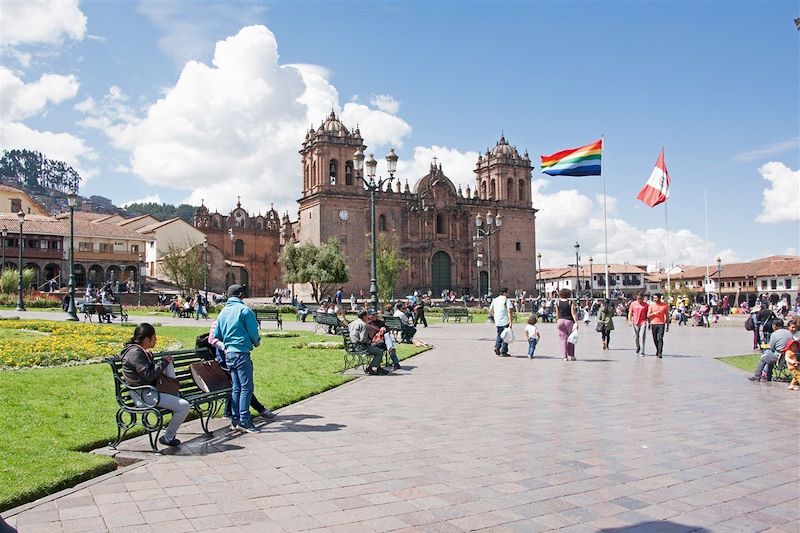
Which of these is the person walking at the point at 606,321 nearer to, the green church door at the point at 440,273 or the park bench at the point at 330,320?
the park bench at the point at 330,320

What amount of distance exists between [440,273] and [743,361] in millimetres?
49054

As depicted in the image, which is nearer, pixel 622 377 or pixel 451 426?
pixel 451 426

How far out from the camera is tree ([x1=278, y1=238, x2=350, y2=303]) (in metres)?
48.5

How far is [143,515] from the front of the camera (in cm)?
459

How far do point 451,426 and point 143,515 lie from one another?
3891mm

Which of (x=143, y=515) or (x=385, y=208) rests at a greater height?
(x=385, y=208)

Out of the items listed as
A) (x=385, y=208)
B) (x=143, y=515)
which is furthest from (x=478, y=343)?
(x=385, y=208)

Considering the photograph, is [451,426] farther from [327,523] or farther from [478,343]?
[478,343]

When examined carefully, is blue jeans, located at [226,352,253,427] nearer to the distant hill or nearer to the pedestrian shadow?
the pedestrian shadow

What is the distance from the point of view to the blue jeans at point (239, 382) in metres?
7.47

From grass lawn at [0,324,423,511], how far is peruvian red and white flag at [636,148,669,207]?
18024mm

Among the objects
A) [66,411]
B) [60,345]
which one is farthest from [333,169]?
[66,411]

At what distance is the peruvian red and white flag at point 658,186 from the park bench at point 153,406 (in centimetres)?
2356

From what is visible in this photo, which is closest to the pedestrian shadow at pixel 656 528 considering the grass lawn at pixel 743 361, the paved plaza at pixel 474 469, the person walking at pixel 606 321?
the paved plaza at pixel 474 469
